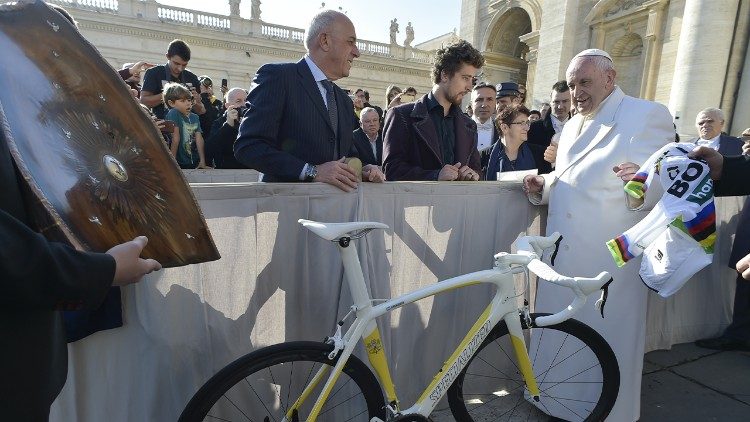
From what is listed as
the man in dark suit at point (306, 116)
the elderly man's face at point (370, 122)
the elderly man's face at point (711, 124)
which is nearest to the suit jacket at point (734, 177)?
the man in dark suit at point (306, 116)

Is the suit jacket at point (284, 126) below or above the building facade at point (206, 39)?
below

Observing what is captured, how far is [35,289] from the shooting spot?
875mm

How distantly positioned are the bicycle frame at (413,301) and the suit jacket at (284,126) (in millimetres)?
A: 620

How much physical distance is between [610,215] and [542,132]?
2.73 metres

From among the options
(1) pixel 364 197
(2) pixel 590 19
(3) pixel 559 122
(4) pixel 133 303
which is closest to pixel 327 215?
(1) pixel 364 197

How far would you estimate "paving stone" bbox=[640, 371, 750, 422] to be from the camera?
2684 millimetres

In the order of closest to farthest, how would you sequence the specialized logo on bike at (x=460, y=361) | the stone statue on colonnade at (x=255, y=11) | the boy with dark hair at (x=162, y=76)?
1. the specialized logo on bike at (x=460, y=361)
2. the boy with dark hair at (x=162, y=76)
3. the stone statue on colonnade at (x=255, y=11)

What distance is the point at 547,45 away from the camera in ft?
47.3

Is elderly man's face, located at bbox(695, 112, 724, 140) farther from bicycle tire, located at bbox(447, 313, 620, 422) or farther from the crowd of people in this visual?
bicycle tire, located at bbox(447, 313, 620, 422)

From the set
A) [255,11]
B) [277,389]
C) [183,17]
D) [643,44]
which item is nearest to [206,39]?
[183,17]

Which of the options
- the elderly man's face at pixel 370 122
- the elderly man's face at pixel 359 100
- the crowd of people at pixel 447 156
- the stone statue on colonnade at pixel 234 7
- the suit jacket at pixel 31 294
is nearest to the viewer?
the suit jacket at pixel 31 294

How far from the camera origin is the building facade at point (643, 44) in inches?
358

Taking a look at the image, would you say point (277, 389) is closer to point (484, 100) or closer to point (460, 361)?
point (460, 361)

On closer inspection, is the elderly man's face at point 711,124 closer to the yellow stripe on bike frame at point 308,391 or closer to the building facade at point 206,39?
the yellow stripe on bike frame at point 308,391
